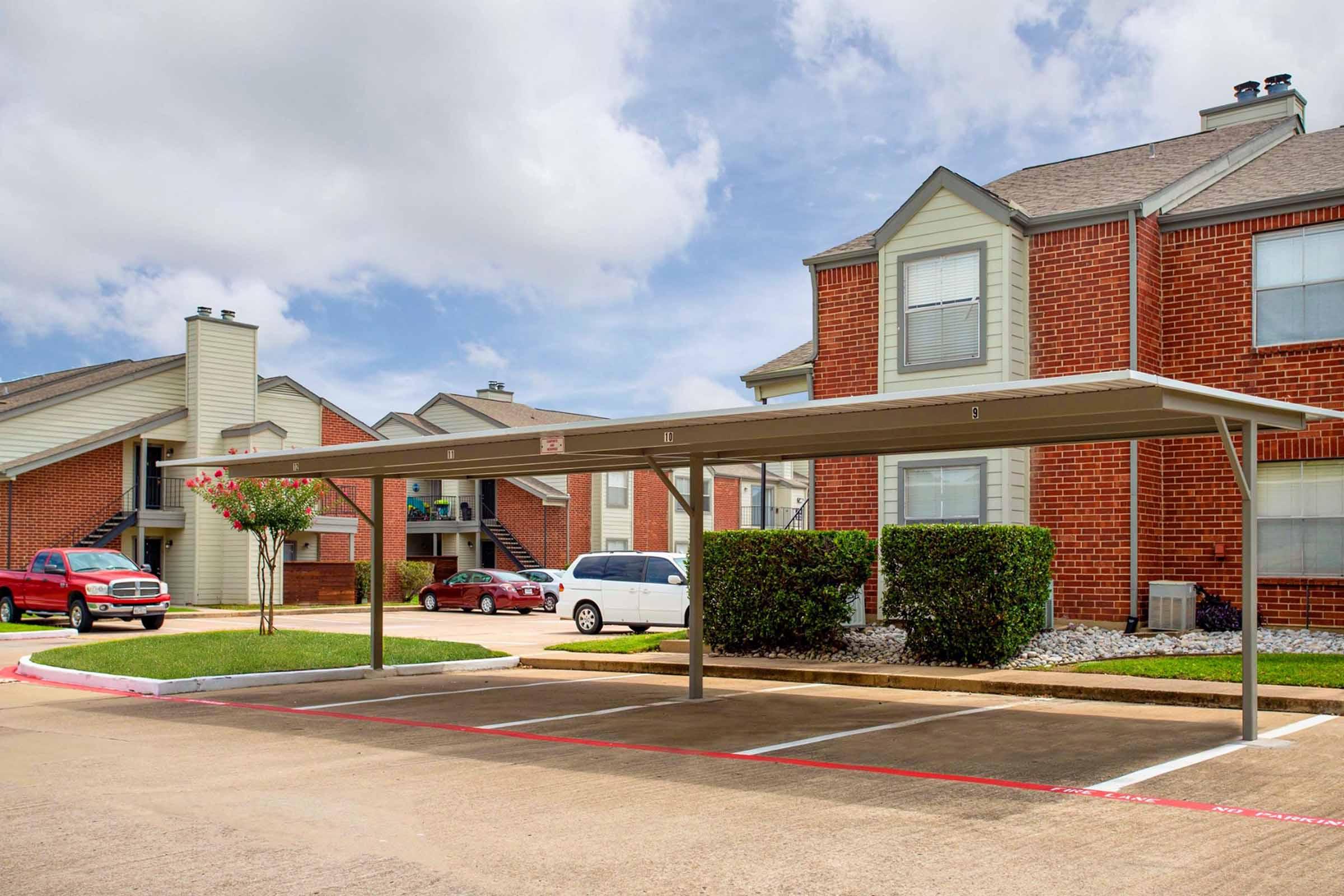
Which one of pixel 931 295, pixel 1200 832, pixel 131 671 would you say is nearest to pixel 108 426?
pixel 131 671

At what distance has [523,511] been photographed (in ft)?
156

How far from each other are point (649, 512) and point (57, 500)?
74.9 feet

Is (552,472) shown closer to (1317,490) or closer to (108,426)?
(1317,490)

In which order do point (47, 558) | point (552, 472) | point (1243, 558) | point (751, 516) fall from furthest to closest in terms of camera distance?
point (751, 516) < point (47, 558) < point (552, 472) < point (1243, 558)

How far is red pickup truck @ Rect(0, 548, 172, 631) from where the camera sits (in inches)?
1057

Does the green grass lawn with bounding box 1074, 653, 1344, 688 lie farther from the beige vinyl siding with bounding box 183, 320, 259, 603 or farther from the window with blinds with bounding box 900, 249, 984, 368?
the beige vinyl siding with bounding box 183, 320, 259, 603

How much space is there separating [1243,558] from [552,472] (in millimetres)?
9357

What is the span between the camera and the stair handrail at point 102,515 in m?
36.2

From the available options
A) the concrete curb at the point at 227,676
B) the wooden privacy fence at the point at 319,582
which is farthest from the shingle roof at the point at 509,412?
the concrete curb at the point at 227,676

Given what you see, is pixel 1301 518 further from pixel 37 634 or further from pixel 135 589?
pixel 135 589

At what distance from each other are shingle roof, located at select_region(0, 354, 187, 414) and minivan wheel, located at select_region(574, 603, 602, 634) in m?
19.3

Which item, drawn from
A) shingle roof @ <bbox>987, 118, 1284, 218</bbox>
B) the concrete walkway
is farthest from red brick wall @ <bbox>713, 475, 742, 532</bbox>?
the concrete walkway

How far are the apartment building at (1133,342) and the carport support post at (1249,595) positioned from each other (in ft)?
25.5

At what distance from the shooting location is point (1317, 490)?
17.7 metres
